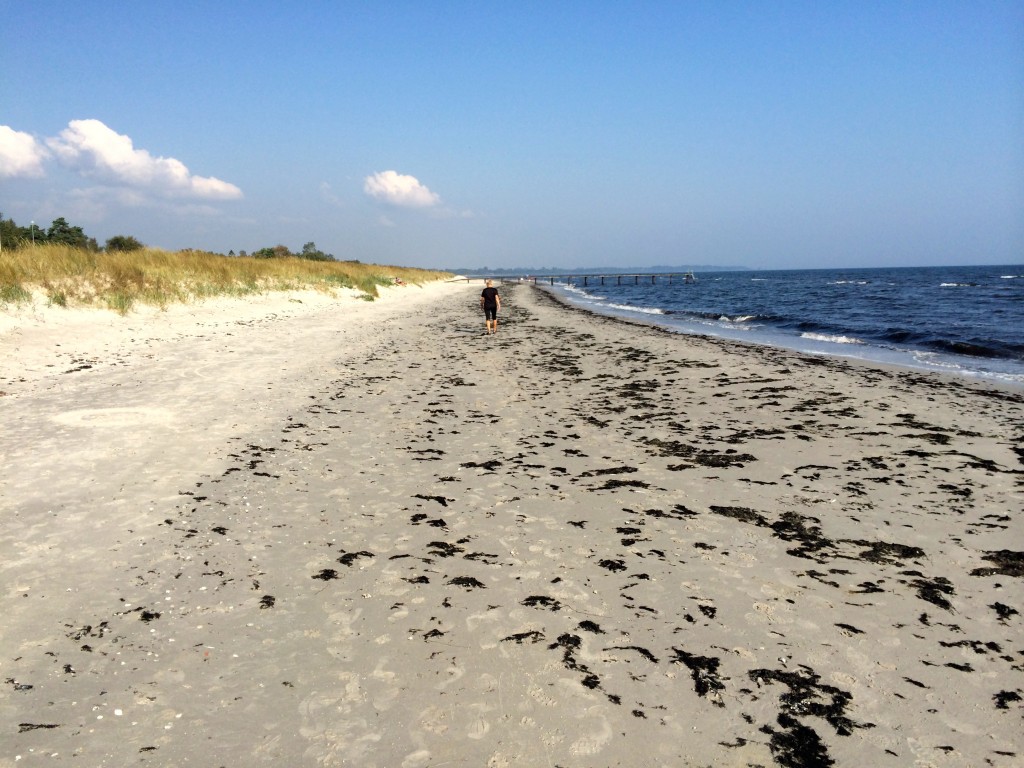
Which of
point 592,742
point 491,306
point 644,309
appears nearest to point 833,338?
point 491,306

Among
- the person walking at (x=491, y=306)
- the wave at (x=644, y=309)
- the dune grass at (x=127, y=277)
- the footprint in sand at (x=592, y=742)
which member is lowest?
the footprint in sand at (x=592, y=742)

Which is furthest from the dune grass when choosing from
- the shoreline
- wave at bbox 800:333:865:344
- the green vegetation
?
wave at bbox 800:333:865:344

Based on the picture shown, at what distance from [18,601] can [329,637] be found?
77.2 inches

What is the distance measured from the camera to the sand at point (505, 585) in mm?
2589

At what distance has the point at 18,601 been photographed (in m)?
3.48

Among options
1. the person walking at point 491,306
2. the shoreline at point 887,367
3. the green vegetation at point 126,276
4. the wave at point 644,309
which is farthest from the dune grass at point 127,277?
the wave at point 644,309

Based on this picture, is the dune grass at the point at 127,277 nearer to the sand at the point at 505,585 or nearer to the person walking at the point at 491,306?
the sand at the point at 505,585

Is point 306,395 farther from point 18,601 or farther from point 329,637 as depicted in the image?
point 329,637

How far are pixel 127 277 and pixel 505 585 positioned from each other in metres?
18.7

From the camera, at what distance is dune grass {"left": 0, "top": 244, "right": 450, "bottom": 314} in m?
14.5

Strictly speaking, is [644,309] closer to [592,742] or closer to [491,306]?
[491,306]

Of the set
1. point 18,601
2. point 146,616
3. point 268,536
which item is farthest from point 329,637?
point 18,601

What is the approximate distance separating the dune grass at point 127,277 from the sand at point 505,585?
26.2 feet

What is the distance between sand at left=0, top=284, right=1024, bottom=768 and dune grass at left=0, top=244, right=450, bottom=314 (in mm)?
7976
